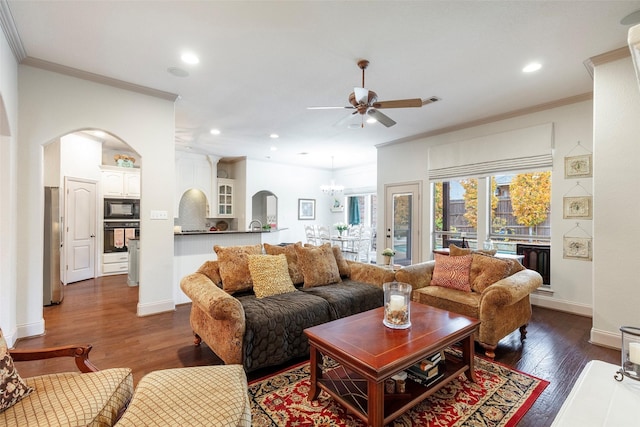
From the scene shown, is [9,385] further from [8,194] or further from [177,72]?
[177,72]

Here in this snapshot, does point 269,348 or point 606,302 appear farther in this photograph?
point 606,302

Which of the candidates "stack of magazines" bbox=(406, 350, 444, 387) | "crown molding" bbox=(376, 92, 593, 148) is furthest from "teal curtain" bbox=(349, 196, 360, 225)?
"stack of magazines" bbox=(406, 350, 444, 387)

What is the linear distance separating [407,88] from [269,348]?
325 centimetres

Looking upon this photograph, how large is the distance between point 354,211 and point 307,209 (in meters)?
1.48

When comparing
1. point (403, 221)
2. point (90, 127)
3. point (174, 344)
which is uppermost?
point (90, 127)

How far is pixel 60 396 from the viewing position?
1.32 m

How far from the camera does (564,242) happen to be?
398 centimetres

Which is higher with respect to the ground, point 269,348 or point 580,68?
point 580,68

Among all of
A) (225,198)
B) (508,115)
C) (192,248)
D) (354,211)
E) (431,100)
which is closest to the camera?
(431,100)

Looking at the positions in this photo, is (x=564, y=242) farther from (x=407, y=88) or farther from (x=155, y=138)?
(x=155, y=138)

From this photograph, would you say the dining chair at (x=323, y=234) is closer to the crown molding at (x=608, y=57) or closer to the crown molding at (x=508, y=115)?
the crown molding at (x=508, y=115)

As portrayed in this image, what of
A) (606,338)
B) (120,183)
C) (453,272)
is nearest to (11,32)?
(120,183)

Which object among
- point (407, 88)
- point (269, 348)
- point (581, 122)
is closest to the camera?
point (269, 348)

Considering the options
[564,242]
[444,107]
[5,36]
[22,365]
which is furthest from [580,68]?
[22,365]
